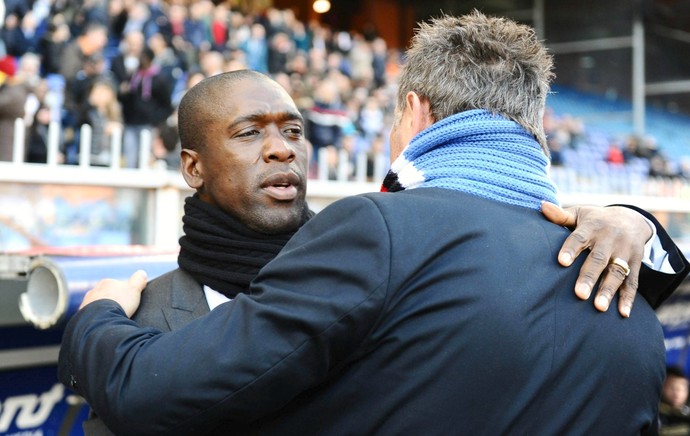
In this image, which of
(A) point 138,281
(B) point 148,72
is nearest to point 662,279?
(A) point 138,281

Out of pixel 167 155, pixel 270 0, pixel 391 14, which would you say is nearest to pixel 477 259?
pixel 167 155

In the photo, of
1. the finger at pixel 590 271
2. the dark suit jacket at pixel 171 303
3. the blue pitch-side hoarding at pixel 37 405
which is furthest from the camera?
the blue pitch-side hoarding at pixel 37 405

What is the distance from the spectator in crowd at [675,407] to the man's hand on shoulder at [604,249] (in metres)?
5.08

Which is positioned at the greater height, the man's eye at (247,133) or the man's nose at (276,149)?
the man's eye at (247,133)

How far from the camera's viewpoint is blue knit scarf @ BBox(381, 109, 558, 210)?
5.48ft

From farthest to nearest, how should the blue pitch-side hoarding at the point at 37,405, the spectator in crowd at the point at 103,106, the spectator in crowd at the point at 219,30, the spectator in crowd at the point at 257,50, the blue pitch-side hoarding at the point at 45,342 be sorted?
the spectator in crowd at the point at 257,50 < the spectator in crowd at the point at 219,30 < the spectator in crowd at the point at 103,106 < the blue pitch-side hoarding at the point at 37,405 < the blue pitch-side hoarding at the point at 45,342

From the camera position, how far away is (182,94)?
10031 mm

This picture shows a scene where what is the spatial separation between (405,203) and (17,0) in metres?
9.37

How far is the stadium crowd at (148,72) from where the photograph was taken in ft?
25.1

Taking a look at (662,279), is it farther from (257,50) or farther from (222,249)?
(257,50)

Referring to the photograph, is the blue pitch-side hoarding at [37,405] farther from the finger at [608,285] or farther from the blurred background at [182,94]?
the finger at [608,285]

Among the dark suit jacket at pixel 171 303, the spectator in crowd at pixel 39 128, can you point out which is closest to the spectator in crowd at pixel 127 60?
the spectator in crowd at pixel 39 128

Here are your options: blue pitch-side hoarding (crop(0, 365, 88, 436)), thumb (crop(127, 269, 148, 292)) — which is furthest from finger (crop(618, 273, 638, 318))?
blue pitch-side hoarding (crop(0, 365, 88, 436))

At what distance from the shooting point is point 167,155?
7.88 metres
